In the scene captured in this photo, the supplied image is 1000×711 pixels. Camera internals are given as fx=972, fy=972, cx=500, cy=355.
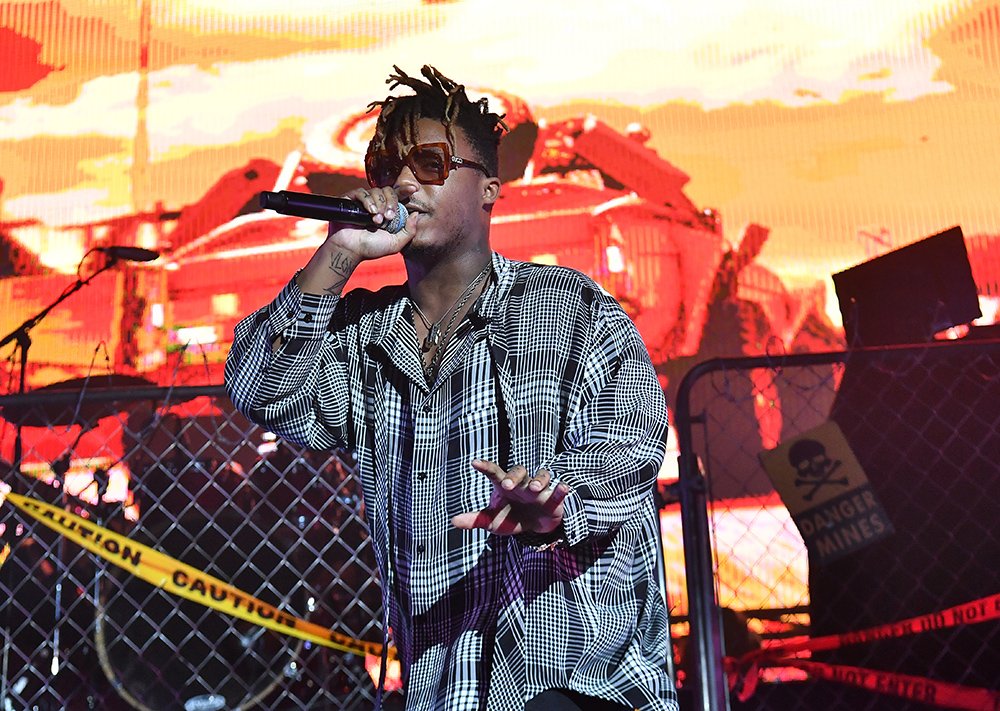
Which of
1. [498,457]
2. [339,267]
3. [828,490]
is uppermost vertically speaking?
[339,267]

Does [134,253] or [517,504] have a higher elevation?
[517,504]

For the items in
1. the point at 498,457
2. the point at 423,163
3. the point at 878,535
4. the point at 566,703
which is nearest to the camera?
the point at 566,703

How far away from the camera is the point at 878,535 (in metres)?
2.74

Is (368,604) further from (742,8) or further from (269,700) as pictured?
(742,8)

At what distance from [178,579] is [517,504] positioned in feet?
6.17

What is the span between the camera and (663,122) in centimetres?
533

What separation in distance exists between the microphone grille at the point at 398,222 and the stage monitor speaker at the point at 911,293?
1940mm

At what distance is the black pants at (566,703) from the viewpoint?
149cm

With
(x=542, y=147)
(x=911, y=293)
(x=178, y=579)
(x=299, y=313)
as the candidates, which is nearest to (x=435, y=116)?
(x=299, y=313)

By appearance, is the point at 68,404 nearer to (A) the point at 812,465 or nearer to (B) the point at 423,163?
(B) the point at 423,163

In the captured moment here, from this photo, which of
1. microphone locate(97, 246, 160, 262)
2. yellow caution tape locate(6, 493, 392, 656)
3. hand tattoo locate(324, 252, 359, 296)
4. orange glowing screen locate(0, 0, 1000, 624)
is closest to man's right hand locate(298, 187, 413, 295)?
hand tattoo locate(324, 252, 359, 296)

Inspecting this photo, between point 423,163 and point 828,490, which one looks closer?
point 423,163

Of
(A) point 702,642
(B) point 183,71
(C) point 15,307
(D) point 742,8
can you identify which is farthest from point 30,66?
(A) point 702,642

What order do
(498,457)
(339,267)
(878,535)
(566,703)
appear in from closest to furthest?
1. (566,703)
2. (498,457)
3. (339,267)
4. (878,535)
